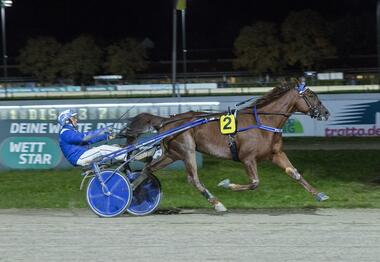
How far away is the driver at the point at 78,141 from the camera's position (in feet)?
29.7

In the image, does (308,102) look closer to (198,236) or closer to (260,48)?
(198,236)

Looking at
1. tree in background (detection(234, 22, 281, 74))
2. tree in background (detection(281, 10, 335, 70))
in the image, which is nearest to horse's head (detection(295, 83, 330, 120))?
tree in background (detection(281, 10, 335, 70))

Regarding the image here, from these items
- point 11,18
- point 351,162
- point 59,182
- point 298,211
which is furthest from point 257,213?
point 11,18

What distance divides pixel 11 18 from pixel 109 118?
79762mm

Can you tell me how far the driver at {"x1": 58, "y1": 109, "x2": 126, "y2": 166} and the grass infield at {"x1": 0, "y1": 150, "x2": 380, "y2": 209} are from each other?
1897 millimetres

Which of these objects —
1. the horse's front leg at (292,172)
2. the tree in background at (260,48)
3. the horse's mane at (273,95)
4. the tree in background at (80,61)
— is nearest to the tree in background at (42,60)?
the tree in background at (80,61)

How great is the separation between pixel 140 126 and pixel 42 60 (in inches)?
2575

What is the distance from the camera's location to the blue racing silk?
9047 mm

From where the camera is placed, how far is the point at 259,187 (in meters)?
12.8

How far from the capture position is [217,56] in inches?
3420

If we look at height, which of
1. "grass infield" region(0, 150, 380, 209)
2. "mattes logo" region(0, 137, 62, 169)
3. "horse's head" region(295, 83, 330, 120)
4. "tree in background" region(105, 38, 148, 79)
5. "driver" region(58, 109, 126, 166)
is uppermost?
"tree in background" region(105, 38, 148, 79)

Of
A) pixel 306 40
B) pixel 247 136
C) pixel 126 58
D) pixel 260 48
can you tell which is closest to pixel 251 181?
pixel 247 136

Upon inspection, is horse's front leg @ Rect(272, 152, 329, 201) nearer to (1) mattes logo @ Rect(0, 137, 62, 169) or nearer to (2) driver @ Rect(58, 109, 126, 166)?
(2) driver @ Rect(58, 109, 126, 166)

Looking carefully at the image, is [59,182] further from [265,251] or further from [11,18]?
[11,18]
